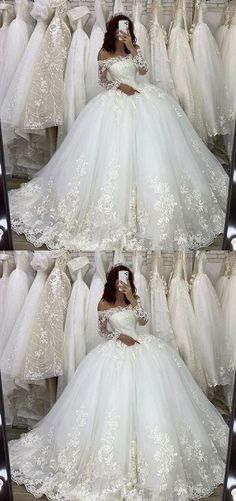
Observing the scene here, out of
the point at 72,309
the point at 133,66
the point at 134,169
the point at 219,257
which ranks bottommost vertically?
the point at 72,309

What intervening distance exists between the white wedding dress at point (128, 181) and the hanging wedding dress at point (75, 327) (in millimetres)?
204

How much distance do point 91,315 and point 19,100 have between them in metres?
0.76

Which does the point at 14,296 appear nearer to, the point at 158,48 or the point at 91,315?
the point at 91,315

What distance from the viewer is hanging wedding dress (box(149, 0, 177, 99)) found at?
90.4 inches

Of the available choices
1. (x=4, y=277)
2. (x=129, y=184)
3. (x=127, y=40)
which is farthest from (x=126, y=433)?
(x=127, y=40)

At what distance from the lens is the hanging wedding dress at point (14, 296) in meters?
2.36

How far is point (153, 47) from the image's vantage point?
231 cm

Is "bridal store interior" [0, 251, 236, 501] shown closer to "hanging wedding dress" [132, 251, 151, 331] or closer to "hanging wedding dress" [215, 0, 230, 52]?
"hanging wedding dress" [132, 251, 151, 331]

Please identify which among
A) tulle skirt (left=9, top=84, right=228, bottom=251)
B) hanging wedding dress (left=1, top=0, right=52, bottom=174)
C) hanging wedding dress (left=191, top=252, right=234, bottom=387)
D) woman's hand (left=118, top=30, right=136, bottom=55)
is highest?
woman's hand (left=118, top=30, right=136, bottom=55)

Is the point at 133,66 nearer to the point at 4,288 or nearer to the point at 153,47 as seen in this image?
the point at 153,47

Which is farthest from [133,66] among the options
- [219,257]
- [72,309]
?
[72,309]

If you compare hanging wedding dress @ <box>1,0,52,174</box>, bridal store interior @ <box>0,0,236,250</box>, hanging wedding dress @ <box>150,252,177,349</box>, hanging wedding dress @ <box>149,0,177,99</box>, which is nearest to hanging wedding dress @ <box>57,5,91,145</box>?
bridal store interior @ <box>0,0,236,250</box>

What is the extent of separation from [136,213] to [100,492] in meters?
0.86

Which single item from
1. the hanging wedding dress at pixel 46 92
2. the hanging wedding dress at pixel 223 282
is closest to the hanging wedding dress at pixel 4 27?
the hanging wedding dress at pixel 46 92
